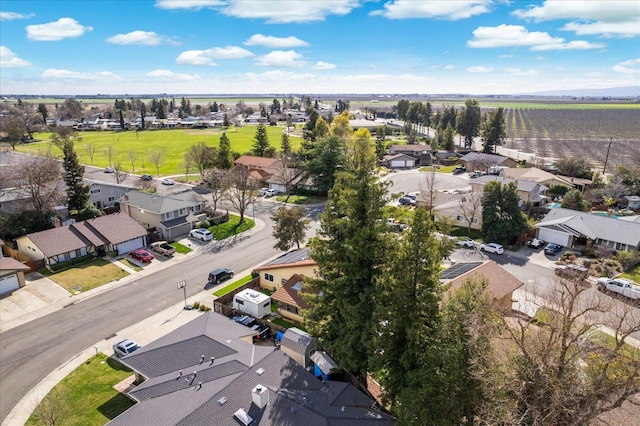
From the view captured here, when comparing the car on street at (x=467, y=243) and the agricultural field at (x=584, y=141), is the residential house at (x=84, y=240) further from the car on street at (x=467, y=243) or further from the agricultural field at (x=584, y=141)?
the agricultural field at (x=584, y=141)

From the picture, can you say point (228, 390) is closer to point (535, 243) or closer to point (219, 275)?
point (219, 275)

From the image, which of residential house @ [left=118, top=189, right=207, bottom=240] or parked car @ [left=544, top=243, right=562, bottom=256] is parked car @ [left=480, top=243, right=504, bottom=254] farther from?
residential house @ [left=118, top=189, right=207, bottom=240]

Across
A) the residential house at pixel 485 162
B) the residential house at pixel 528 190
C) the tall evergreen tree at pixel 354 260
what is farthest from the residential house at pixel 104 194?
the residential house at pixel 485 162

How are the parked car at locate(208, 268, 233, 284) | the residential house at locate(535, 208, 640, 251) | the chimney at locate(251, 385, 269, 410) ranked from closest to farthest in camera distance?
1. the chimney at locate(251, 385, 269, 410)
2. the parked car at locate(208, 268, 233, 284)
3. the residential house at locate(535, 208, 640, 251)

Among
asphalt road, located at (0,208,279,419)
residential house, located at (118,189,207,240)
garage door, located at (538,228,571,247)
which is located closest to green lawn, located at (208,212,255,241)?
residential house, located at (118,189,207,240)

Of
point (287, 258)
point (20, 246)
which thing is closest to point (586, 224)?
point (287, 258)

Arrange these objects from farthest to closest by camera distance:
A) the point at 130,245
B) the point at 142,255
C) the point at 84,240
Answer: the point at 130,245 → the point at 84,240 → the point at 142,255

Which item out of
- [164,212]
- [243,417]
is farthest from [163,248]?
[243,417]
